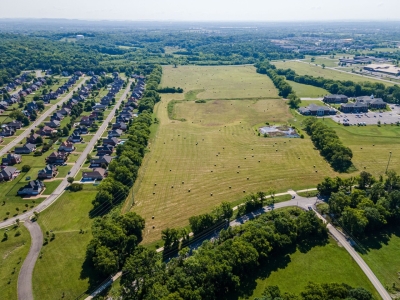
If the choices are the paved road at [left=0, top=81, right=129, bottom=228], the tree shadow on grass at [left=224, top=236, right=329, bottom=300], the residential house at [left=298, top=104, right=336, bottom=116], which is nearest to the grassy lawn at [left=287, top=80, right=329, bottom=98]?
the residential house at [left=298, top=104, right=336, bottom=116]

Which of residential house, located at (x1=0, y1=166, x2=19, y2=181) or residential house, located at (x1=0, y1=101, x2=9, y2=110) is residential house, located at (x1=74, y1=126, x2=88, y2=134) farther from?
residential house, located at (x1=0, y1=101, x2=9, y2=110)

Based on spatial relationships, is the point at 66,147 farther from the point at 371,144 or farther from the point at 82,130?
the point at 371,144

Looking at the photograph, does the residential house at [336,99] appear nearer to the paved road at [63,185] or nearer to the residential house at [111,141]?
the paved road at [63,185]

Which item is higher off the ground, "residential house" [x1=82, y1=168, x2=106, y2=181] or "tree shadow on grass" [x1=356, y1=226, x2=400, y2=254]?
"tree shadow on grass" [x1=356, y1=226, x2=400, y2=254]

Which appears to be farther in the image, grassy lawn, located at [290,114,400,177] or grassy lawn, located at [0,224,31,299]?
grassy lawn, located at [290,114,400,177]

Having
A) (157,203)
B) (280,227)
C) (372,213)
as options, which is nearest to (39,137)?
(157,203)

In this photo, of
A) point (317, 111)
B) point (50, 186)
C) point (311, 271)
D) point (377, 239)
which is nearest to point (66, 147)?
point (50, 186)

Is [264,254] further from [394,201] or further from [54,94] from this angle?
[54,94]
